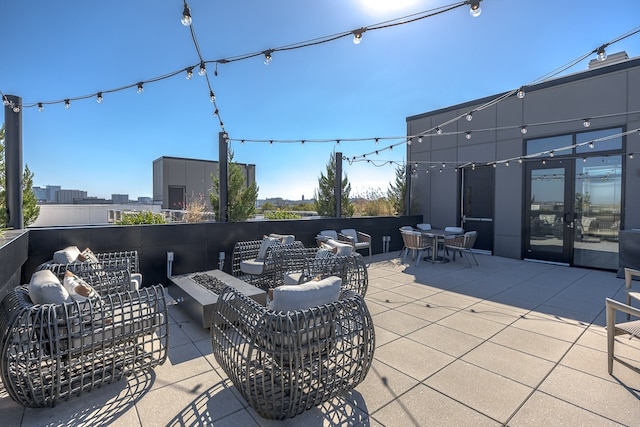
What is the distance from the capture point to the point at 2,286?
2.40m

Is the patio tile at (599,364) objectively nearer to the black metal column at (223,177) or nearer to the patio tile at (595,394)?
the patio tile at (595,394)

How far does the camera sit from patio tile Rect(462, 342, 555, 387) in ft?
7.71

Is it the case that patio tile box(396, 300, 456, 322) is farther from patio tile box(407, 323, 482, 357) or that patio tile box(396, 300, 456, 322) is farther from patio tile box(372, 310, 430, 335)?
patio tile box(407, 323, 482, 357)

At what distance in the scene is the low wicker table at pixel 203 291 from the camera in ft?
10.4

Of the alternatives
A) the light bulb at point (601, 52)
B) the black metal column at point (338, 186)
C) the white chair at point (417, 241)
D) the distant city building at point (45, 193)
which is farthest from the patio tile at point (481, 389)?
the distant city building at point (45, 193)

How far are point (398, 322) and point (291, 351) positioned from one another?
197 centimetres


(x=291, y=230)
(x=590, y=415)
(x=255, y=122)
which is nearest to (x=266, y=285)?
(x=291, y=230)

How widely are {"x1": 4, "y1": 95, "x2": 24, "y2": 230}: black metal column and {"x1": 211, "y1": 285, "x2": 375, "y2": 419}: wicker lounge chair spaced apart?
12.3 feet

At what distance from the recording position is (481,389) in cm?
218

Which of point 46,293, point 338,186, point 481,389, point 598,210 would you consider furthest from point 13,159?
point 598,210

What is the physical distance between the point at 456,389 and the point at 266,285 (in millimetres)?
2875

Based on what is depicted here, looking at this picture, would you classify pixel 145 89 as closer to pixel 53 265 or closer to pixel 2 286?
pixel 53 265

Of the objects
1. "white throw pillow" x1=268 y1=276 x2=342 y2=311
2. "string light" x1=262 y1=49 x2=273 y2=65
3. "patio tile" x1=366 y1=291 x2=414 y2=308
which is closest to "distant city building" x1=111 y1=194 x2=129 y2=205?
"patio tile" x1=366 y1=291 x2=414 y2=308

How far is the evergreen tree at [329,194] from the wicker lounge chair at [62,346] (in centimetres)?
640
